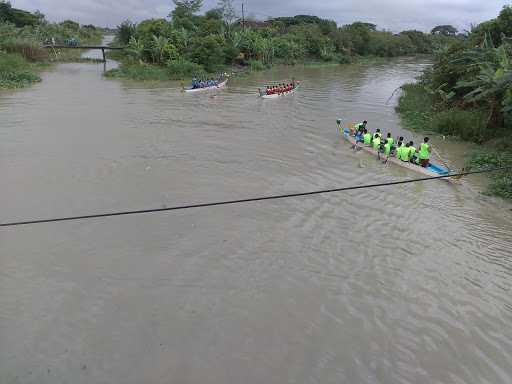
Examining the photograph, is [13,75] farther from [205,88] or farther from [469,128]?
[469,128]

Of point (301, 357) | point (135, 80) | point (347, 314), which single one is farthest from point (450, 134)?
point (135, 80)

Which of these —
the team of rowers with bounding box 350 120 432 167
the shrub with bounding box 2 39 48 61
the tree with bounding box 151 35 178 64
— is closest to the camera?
the team of rowers with bounding box 350 120 432 167

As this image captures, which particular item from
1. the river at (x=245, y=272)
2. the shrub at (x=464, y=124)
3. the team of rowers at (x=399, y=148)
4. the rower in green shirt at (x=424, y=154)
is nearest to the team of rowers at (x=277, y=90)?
the shrub at (x=464, y=124)

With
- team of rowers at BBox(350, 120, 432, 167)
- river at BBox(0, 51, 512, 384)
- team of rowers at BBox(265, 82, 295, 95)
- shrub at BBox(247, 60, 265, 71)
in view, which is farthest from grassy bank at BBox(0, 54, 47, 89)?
team of rowers at BBox(350, 120, 432, 167)

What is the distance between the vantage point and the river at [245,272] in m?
5.42

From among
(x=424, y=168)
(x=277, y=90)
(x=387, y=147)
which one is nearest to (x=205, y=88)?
(x=277, y=90)

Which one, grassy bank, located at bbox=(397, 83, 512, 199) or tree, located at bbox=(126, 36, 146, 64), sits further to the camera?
tree, located at bbox=(126, 36, 146, 64)

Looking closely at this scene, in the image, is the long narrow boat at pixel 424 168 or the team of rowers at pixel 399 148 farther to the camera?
the team of rowers at pixel 399 148

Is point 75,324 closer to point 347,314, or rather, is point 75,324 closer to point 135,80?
point 347,314

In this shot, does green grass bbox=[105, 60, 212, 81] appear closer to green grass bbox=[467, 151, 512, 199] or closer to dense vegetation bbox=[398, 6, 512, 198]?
dense vegetation bbox=[398, 6, 512, 198]

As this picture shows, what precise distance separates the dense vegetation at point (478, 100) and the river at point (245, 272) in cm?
143

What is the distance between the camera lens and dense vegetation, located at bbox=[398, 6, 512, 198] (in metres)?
12.7

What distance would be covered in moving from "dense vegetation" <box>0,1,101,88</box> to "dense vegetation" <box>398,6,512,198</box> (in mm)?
24881

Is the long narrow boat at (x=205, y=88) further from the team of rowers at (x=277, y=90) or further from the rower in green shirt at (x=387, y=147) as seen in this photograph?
the rower in green shirt at (x=387, y=147)
